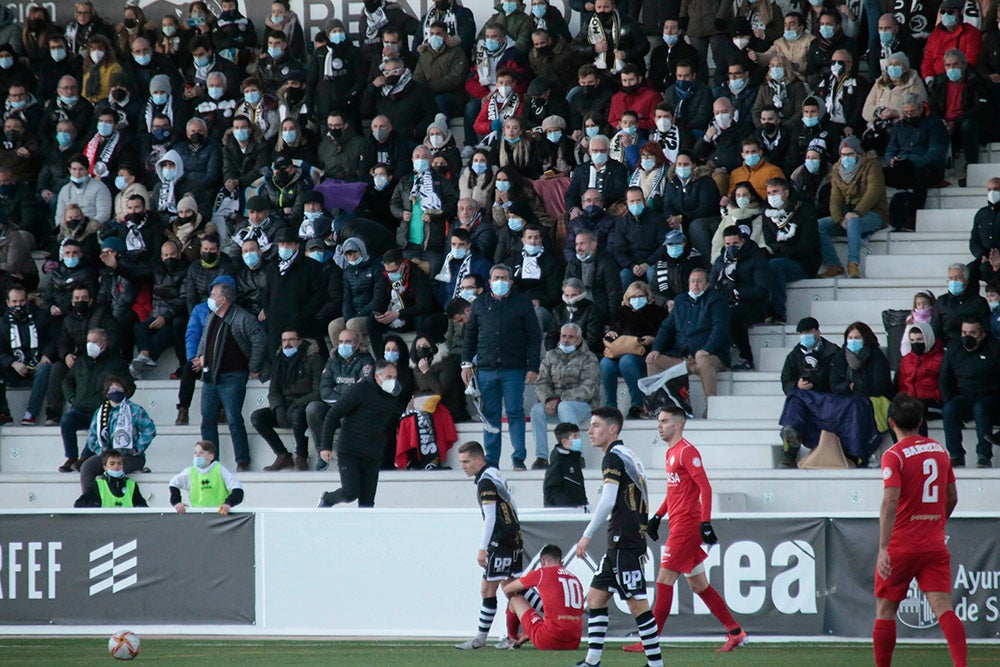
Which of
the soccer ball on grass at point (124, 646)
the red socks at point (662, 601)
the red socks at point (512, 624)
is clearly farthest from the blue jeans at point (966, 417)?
the soccer ball on grass at point (124, 646)

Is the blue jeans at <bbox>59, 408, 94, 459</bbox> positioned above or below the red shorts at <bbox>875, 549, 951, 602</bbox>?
above

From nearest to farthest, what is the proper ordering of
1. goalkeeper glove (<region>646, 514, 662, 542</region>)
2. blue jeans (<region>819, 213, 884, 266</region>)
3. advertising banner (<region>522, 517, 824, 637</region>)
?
goalkeeper glove (<region>646, 514, 662, 542</region>) → advertising banner (<region>522, 517, 824, 637</region>) → blue jeans (<region>819, 213, 884, 266</region>)

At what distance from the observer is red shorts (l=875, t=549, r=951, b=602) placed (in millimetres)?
8750

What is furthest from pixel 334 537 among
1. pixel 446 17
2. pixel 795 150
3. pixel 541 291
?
pixel 446 17

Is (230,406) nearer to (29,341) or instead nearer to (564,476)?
(29,341)

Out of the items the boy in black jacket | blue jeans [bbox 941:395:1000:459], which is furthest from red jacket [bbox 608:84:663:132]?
the boy in black jacket

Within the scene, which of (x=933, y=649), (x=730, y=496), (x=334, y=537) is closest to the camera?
(x=933, y=649)

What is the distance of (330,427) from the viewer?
14242 mm

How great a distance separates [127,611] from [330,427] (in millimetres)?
2498

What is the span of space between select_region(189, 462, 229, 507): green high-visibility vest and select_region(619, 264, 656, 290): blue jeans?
485cm

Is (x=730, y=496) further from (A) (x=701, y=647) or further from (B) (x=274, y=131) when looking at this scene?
(B) (x=274, y=131)

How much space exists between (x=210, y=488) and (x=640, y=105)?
7.26 m

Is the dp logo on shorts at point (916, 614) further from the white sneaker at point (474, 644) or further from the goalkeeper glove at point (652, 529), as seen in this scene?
the white sneaker at point (474, 644)

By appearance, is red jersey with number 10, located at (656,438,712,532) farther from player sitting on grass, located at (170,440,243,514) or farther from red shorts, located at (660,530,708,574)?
player sitting on grass, located at (170,440,243,514)
